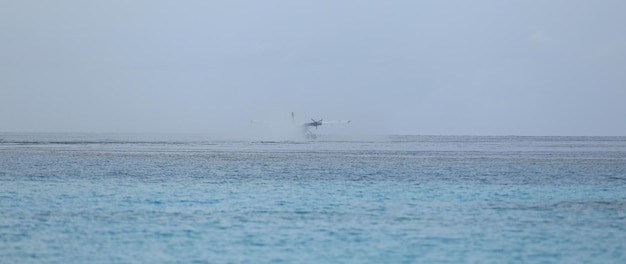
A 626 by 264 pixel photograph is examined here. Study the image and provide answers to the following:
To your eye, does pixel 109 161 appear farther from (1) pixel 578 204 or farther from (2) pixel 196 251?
(2) pixel 196 251

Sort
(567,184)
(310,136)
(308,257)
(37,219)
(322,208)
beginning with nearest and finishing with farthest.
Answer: (308,257) → (37,219) → (322,208) → (567,184) → (310,136)

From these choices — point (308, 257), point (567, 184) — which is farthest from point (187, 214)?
point (567, 184)

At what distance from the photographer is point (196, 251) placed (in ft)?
76.0

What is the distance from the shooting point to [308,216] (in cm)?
3072

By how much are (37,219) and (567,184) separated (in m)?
26.2

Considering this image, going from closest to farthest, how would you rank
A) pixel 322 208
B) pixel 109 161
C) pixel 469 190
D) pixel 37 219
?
pixel 37 219 < pixel 322 208 < pixel 469 190 < pixel 109 161

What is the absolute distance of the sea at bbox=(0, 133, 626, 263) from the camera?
75.6 feet

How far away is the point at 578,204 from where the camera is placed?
3534 centimetres

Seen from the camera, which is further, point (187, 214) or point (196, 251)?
point (187, 214)

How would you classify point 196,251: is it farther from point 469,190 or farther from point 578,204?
point 469,190

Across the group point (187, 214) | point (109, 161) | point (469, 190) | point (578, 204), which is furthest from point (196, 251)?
point (109, 161)

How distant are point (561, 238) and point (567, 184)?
21044mm

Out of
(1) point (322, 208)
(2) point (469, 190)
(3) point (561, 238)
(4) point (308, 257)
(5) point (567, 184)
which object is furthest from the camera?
(5) point (567, 184)

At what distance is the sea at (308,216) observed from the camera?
2305cm
